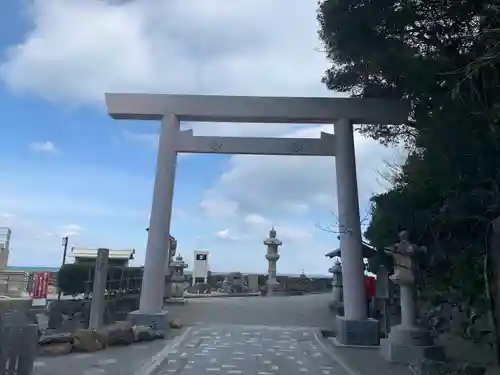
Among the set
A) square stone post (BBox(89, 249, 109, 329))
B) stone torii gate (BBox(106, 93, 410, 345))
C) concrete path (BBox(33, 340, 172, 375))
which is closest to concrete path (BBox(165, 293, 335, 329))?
stone torii gate (BBox(106, 93, 410, 345))

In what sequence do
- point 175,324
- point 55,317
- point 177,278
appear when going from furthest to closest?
1. point 177,278
2. point 175,324
3. point 55,317

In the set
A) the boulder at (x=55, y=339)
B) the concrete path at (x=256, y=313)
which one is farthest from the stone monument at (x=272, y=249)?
the boulder at (x=55, y=339)

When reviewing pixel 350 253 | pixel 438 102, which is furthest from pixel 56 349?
pixel 438 102

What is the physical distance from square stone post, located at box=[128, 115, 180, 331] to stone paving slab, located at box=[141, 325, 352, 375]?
95 cm

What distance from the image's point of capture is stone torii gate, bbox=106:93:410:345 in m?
11.4

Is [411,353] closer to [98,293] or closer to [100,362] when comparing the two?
[100,362]

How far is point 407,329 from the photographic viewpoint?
917 cm

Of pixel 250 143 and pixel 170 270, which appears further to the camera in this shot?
pixel 170 270

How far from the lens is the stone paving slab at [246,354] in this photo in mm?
7906

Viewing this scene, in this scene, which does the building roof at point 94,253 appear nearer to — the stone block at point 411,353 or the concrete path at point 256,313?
the concrete path at point 256,313

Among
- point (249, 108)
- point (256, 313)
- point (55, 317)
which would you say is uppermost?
point (249, 108)

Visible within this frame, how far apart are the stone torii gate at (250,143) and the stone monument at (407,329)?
6.28 feet

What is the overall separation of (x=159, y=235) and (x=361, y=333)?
4.76m

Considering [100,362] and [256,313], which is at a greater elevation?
[256,313]
